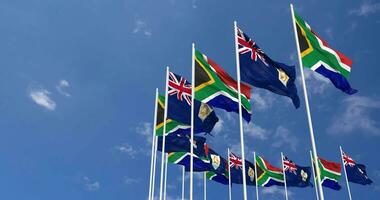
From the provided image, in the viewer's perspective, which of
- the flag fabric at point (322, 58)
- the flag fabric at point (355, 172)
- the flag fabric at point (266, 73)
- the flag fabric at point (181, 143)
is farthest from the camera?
the flag fabric at point (355, 172)

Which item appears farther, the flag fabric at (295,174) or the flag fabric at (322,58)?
the flag fabric at (295,174)

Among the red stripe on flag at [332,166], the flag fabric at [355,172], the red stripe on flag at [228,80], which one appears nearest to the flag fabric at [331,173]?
the red stripe on flag at [332,166]

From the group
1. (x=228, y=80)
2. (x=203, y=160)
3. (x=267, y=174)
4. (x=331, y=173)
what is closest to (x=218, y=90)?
(x=228, y=80)

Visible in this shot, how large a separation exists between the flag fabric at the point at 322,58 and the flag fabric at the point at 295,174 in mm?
22594

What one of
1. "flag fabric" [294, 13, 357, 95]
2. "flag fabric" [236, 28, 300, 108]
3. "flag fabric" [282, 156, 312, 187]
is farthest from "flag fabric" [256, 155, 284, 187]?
"flag fabric" [294, 13, 357, 95]

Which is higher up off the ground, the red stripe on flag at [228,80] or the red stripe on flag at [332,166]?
the red stripe on flag at [332,166]

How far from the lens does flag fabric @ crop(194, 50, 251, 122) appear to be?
19.2 meters

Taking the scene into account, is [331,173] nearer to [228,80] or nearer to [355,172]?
[355,172]

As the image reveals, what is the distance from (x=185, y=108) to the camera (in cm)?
2355

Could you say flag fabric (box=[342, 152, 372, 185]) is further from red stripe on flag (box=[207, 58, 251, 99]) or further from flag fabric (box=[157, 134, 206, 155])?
red stripe on flag (box=[207, 58, 251, 99])

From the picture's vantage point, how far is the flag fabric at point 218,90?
19188 millimetres

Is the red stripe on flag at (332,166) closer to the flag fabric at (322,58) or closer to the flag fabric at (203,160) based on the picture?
the flag fabric at (203,160)

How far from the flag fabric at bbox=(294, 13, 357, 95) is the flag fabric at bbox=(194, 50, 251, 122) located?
11.4 feet

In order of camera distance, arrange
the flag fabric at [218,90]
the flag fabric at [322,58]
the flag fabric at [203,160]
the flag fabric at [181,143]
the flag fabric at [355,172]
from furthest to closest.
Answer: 1. the flag fabric at [355,172]
2. the flag fabric at [203,160]
3. the flag fabric at [181,143]
4. the flag fabric at [218,90]
5. the flag fabric at [322,58]
